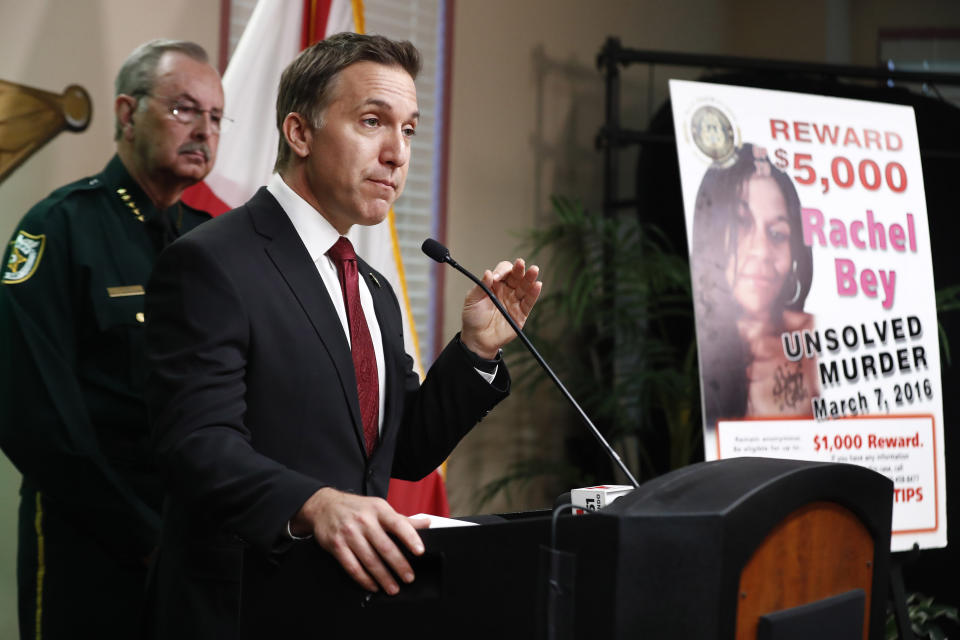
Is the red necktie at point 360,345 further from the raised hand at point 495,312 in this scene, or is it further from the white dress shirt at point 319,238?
the raised hand at point 495,312

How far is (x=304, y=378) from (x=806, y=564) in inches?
25.0

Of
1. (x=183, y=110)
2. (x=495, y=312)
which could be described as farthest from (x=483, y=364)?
(x=183, y=110)

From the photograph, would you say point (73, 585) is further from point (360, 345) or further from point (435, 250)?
point (435, 250)

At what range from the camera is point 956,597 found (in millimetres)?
3758

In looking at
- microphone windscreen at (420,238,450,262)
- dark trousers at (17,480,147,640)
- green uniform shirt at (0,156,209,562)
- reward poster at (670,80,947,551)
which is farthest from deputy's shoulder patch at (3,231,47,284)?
reward poster at (670,80,947,551)

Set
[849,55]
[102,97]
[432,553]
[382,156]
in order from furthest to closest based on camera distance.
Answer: [849,55] → [102,97] → [382,156] → [432,553]

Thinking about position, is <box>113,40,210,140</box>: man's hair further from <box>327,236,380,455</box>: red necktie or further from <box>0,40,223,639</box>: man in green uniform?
<box>327,236,380,455</box>: red necktie

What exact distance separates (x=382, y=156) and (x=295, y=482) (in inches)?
21.0

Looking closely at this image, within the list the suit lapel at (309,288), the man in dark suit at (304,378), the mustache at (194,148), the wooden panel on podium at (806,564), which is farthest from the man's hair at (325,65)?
the wooden panel on podium at (806,564)

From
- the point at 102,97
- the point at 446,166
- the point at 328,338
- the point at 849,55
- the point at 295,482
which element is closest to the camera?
the point at 295,482

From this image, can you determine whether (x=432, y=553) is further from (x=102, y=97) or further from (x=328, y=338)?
(x=102, y=97)

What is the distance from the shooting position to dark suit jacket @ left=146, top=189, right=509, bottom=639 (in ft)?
3.37

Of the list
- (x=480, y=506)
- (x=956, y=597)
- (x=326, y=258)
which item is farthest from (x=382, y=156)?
(x=956, y=597)

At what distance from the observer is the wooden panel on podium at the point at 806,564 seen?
81 cm
